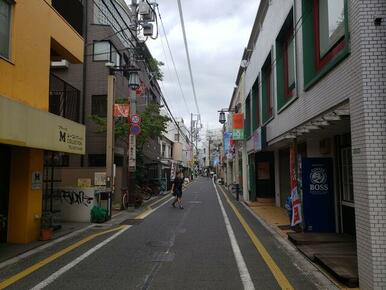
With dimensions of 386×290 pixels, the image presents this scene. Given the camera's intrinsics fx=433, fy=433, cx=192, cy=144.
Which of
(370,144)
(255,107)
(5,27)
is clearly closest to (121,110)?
(5,27)

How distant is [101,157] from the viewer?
88.4 ft

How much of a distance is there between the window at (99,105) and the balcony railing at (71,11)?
1165cm

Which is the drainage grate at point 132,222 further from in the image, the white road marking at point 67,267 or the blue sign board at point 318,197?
the blue sign board at point 318,197

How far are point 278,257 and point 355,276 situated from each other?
2510 millimetres

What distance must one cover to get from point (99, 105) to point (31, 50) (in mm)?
16397

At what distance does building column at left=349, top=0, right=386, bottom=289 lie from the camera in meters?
6.54

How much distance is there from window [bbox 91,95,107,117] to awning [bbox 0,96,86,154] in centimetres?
1379

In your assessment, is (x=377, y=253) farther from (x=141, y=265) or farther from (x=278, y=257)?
(x=141, y=265)

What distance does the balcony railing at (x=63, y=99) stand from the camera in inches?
544

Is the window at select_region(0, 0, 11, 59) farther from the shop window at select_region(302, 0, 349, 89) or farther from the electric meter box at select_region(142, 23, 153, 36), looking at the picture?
the electric meter box at select_region(142, 23, 153, 36)

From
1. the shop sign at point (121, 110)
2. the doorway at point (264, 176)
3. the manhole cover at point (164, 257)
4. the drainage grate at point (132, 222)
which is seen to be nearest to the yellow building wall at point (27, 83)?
the manhole cover at point (164, 257)

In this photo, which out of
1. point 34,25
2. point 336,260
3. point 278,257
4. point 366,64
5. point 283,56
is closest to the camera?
point 366,64

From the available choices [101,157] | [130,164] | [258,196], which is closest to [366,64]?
[130,164]

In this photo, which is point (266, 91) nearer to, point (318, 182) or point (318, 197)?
point (318, 182)
